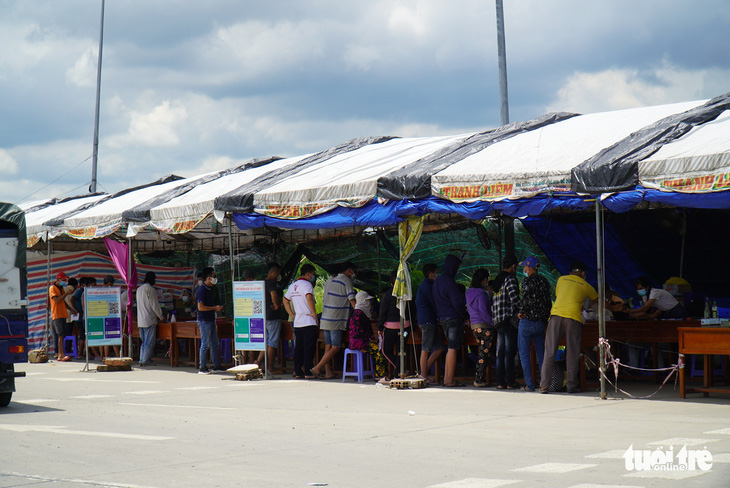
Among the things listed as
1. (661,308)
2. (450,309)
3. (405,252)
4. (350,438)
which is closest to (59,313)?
(405,252)

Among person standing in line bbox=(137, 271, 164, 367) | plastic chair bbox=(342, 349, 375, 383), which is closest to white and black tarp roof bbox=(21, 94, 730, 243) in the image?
person standing in line bbox=(137, 271, 164, 367)

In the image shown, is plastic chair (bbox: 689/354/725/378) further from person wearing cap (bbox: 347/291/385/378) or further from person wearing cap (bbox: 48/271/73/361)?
person wearing cap (bbox: 48/271/73/361)

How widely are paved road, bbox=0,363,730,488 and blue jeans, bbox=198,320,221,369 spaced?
315 cm

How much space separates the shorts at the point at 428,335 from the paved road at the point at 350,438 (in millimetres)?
866

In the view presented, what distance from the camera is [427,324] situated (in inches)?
528

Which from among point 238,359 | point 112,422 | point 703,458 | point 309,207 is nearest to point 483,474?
point 703,458

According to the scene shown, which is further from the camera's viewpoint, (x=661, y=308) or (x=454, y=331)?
(x=661, y=308)

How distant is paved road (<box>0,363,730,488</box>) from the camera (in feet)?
21.2

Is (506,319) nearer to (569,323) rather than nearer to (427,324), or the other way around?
(569,323)

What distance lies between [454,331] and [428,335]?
0.51 m

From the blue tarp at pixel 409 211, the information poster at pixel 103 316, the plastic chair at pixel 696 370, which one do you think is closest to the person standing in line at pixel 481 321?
the blue tarp at pixel 409 211

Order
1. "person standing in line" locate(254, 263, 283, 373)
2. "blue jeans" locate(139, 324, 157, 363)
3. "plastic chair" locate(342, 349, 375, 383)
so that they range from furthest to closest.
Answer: "blue jeans" locate(139, 324, 157, 363), "person standing in line" locate(254, 263, 283, 373), "plastic chair" locate(342, 349, 375, 383)

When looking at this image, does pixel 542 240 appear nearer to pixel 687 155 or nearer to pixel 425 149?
pixel 425 149

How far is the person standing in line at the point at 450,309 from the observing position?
13.0 meters
